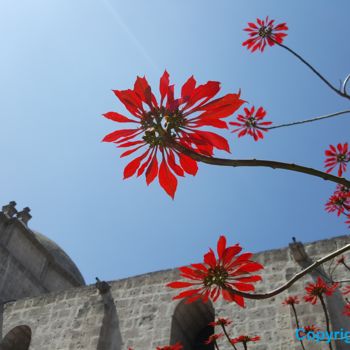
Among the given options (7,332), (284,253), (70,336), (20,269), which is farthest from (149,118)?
(20,269)

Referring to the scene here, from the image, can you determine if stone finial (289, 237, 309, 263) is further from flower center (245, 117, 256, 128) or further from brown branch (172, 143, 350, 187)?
brown branch (172, 143, 350, 187)

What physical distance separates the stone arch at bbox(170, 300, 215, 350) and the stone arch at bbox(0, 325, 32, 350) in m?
3.57

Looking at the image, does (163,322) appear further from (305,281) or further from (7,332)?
(7,332)

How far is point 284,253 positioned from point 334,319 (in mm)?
1399

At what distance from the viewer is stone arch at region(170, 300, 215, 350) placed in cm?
723

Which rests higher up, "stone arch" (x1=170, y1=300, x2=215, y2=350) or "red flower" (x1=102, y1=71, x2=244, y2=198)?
"stone arch" (x1=170, y1=300, x2=215, y2=350)

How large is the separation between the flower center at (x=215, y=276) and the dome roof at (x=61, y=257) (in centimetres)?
1332

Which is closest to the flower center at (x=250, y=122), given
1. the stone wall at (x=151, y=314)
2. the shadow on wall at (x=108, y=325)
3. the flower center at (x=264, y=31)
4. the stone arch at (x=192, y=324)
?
the flower center at (x=264, y=31)

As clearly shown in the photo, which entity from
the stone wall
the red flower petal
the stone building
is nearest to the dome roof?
the stone building

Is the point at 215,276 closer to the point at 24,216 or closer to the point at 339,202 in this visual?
the point at 339,202

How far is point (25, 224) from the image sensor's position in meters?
14.4

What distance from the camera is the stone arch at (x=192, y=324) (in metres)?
7.23

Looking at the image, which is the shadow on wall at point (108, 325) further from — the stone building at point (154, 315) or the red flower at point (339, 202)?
the red flower at point (339, 202)

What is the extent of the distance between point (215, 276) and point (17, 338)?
329 inches
